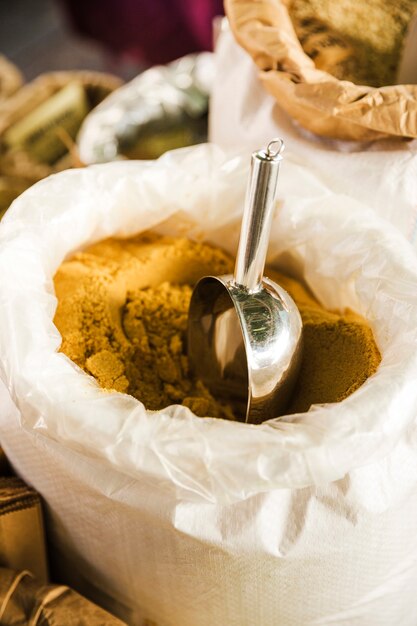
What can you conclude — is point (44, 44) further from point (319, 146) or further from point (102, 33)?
point (319, 146)

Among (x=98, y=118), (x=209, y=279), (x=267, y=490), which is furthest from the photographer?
(x=98, y=118)

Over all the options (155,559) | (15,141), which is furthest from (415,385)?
(15,141)

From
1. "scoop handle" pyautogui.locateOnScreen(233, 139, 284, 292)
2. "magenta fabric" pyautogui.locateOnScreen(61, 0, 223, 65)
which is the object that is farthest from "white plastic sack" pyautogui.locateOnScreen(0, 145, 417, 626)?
"magenta fabric" pyautogui.locateOnScreen(61, 0, 223, 65)

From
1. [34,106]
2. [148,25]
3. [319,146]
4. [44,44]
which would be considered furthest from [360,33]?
[44,44]

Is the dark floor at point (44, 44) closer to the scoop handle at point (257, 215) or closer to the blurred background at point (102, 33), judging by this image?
the blurred background at point (102, 33)

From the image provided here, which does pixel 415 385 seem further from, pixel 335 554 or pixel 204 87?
pixel 204 87

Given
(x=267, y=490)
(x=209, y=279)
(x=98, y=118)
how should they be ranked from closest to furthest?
(x=267, y=490), (x=209, y=279), (x=98, y=118)
